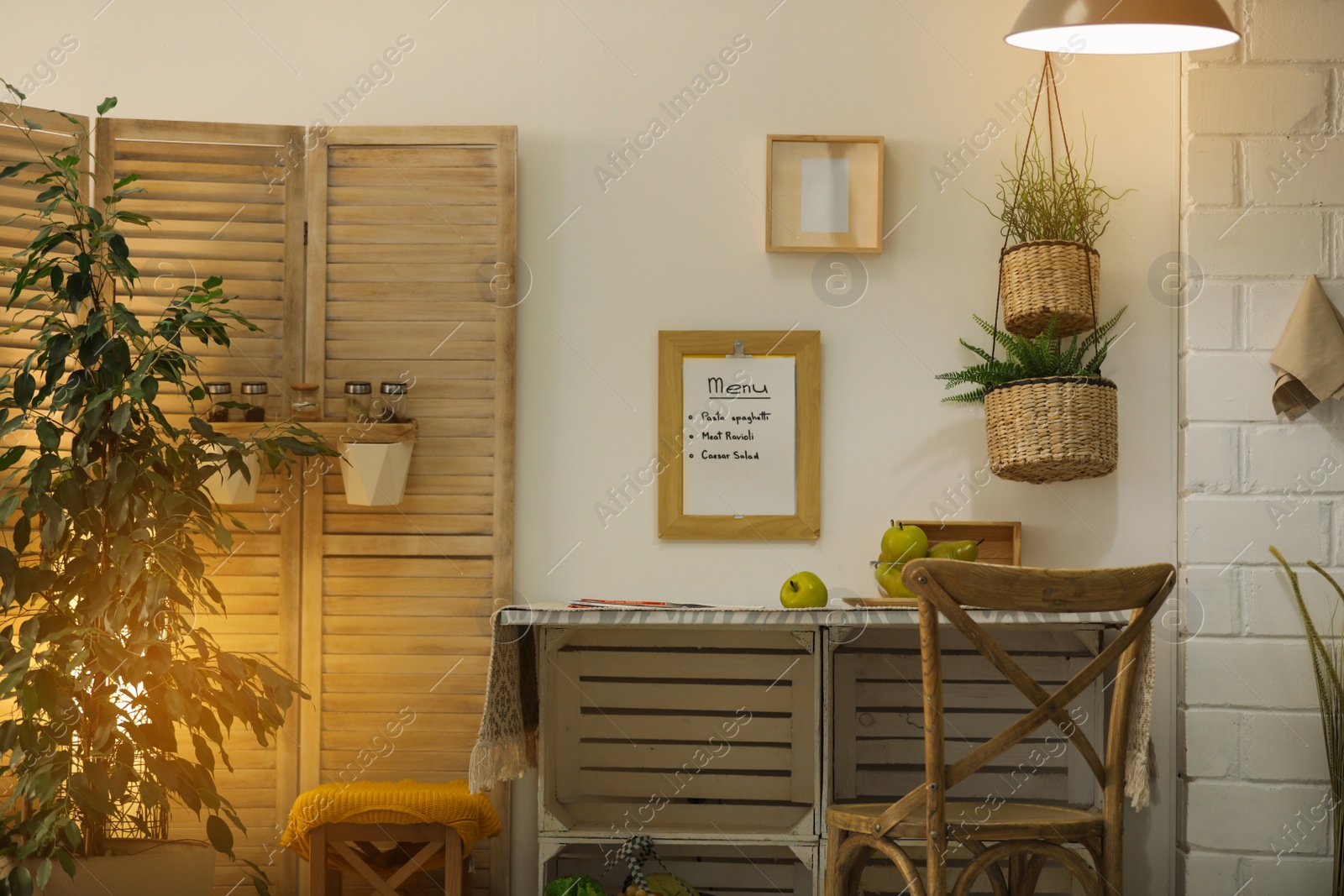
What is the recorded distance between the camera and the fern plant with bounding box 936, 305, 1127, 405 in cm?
227

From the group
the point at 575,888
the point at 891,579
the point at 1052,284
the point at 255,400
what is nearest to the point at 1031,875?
the point at 891,579

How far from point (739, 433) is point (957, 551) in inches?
22.7

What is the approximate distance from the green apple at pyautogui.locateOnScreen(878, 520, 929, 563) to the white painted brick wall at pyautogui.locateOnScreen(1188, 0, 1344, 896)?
630mm

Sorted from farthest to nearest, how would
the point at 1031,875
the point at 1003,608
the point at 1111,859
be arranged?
the point at 1031,875, the point at 1111,859, the point at 1003,608

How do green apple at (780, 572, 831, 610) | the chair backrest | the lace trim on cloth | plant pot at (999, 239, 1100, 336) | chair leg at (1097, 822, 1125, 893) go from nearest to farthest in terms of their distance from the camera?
the chair backrest → chair leg at (1097, 822, 1125, 893) → the lace trim on cloth → green apple at (780, 572, 831, 610) → plant pot at (999, 239, 1100, 336)

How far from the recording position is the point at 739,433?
2.51 metres

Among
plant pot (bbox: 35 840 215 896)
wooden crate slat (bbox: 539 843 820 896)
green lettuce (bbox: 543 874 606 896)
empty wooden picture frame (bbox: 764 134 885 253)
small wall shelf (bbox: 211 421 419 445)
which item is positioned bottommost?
wooden crate slat (bbox: 539 843 820 896)

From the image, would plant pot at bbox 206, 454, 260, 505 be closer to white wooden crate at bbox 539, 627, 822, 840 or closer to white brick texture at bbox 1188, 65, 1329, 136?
white wooden crate at bbox 539, 627, 822, 840

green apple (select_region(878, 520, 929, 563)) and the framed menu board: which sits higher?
the framed menu board

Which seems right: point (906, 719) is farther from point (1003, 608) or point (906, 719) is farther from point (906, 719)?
point (1003, 608)

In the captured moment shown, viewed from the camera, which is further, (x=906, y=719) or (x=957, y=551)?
(x=906, y=719)

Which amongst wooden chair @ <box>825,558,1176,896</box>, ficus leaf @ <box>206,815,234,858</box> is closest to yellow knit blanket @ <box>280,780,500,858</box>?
ficus leaf @ <box>206,815,234,858</box>

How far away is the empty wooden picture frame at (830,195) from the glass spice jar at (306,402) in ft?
3.65

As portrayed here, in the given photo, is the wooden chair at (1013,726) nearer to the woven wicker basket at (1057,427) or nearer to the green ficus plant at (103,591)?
the woven wicker basket at (1057,427)
